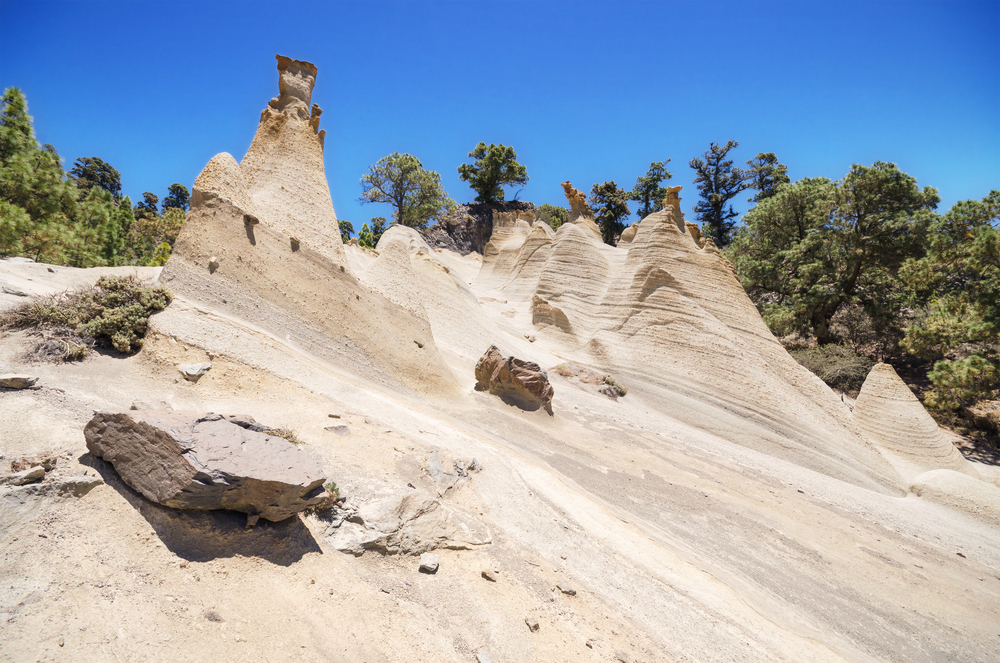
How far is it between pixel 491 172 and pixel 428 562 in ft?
167

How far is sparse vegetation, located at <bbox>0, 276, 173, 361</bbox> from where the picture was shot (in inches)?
238

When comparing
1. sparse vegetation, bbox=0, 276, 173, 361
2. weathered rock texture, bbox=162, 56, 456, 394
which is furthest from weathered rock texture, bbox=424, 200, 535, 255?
sparse vegetation, bbox=0, 276, 173, 361

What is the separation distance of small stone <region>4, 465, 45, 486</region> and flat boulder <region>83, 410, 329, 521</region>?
1.31 ft

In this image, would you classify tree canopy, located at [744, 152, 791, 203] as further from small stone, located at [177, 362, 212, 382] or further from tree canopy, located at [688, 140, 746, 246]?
small stone, located at [177, 362, 212, 382]

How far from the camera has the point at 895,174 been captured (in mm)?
21625

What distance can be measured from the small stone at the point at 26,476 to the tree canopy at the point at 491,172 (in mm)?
51298

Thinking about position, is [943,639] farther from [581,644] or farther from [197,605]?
[197,605]

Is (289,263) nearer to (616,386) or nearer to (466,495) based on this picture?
(466,495)

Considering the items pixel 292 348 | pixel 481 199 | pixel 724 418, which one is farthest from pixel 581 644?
pixel 481 199

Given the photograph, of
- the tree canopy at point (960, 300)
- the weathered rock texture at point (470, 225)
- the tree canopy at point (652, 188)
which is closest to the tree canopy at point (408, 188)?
the weathered rock texture at point (470, 225)

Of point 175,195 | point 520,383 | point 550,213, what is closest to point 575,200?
point 550,213

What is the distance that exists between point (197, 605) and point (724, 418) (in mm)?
14446

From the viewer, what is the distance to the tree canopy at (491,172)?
165 feet

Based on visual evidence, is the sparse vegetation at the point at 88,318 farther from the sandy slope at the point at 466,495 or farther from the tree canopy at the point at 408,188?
the tree canopy at the point at 408,188
